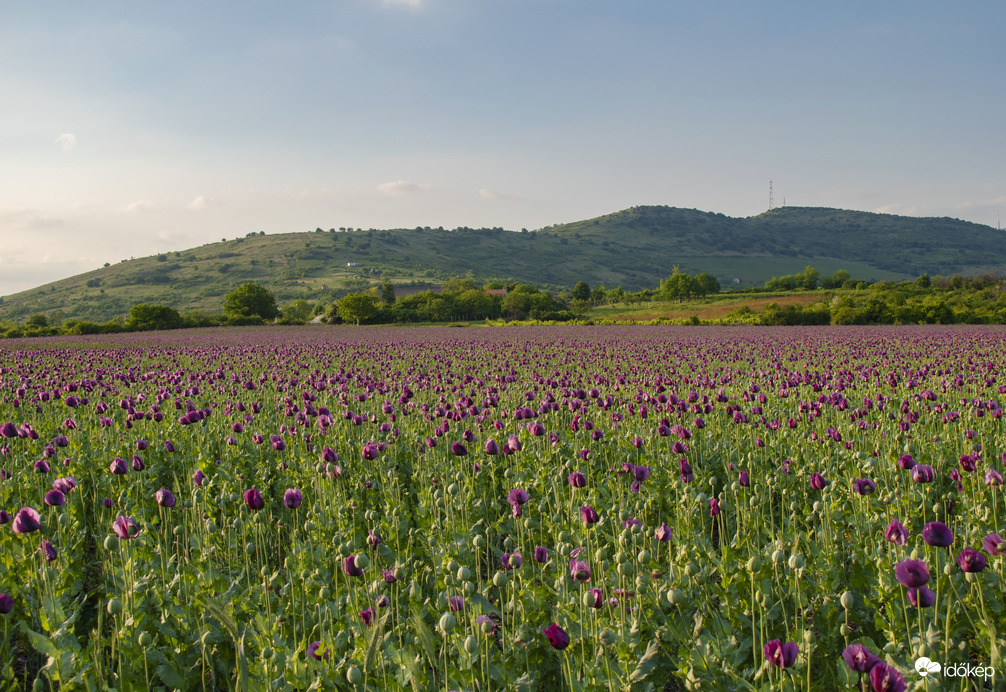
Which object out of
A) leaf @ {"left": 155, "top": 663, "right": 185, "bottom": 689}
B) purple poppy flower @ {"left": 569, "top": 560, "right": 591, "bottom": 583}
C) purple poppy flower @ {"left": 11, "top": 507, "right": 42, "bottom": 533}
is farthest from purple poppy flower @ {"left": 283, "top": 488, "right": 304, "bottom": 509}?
purple poppy flower @ {"left": 569, "top": 560, "right": 591, "bottom": 583}

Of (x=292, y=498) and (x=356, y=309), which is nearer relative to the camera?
(x=292, y=498)

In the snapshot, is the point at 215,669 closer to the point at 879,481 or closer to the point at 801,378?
the point at 879,481

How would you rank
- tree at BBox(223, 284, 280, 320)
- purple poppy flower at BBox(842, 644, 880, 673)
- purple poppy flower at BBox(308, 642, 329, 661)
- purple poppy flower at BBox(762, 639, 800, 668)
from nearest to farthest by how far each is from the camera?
Answer: purple poppy flower at BBox(842, 644, 880, 673)
purple poppy flower at BBox(762, 639, 800, 668)
purple poppy flower at BBox(308, 642, 329, 661)
tree at BBox(223, 284, 280, 320)

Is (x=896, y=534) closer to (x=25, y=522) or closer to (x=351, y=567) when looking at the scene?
(x=351, y=567)

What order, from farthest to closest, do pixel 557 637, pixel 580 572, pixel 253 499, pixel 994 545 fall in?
pixel 253 499 → pixel 580 572 → pixel 994 545 → pixel 557 637

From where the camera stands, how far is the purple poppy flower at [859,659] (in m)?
1.94

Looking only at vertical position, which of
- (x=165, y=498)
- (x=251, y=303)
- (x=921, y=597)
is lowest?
(x=921, y=597)

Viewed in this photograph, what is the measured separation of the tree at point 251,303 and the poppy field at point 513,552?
8428cm

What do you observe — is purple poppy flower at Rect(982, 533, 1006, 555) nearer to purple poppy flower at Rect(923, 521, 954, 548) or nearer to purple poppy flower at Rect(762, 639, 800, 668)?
purple poppy flower at Rect(923, 521, 954, 548)

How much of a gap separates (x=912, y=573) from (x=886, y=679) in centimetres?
64

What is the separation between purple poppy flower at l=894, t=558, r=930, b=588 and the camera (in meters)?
2.25

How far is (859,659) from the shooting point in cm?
196

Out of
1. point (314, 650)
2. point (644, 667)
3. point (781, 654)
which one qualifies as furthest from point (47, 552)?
point (781, 654)

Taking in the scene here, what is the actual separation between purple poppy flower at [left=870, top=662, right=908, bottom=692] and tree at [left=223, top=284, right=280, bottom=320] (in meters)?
91.4
